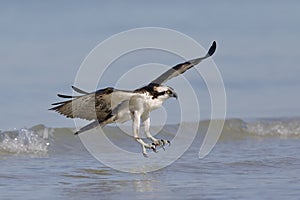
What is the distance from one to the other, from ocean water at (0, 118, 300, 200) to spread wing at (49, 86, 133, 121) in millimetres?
996

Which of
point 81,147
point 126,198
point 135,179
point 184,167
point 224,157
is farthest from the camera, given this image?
point 81,147

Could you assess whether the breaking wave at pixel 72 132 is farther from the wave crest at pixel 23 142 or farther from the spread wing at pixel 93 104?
the spread wing at pixel 93 104

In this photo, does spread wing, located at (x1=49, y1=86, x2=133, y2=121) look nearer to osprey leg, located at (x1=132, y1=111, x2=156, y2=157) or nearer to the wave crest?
osprey leg, located at (x1=132, y1=111, x2=156, y2=157)

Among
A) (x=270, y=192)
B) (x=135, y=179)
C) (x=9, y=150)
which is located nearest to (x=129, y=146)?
(x=9, y=150)

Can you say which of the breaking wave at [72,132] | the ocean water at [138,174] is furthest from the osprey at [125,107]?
the breaking wave at [72,132]

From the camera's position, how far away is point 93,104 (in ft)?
50.4

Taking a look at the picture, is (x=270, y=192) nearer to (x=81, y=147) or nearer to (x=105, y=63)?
(x=105, y=63)

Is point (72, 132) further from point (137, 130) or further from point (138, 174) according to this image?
point (137, 130)

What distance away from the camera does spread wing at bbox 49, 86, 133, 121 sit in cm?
1473

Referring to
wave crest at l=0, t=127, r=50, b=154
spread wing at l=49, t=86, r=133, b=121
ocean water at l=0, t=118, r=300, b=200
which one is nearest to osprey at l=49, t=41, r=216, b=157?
spread wing at l=49, t=86, r=133, b=121

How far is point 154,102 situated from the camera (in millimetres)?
15562

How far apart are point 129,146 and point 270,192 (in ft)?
26.4

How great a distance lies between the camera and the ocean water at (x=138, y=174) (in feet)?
46.4

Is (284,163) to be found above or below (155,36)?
below
